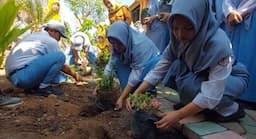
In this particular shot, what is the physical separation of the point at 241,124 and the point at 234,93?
8.6 inches

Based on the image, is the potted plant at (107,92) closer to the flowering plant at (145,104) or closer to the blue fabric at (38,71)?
the flowering plant at (145,104)

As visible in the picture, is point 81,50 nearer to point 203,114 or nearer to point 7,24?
point 7,24

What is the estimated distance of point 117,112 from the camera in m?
2.76

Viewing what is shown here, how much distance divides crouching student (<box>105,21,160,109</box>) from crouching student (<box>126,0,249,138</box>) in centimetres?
37

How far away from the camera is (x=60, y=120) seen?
2689 mm

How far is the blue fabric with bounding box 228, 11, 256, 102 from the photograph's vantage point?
260 centimetres

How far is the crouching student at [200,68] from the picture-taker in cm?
183

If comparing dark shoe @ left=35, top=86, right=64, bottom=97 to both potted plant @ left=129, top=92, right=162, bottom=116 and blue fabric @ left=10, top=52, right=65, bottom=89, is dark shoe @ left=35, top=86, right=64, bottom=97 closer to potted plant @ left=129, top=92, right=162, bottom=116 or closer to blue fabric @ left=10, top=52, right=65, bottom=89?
blue fabric @ left=10, top=52, right=65, bottom=89

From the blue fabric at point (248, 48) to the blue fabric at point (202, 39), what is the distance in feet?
2.52

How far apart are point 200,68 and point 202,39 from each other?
19cm

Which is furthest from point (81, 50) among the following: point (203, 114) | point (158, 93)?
point (203, 114)

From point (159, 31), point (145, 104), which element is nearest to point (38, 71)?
point (159, 31)

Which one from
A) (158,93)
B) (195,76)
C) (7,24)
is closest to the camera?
(195,76)

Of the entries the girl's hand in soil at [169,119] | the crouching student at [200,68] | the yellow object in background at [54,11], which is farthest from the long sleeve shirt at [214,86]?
the yellow object in background at [54,11]
